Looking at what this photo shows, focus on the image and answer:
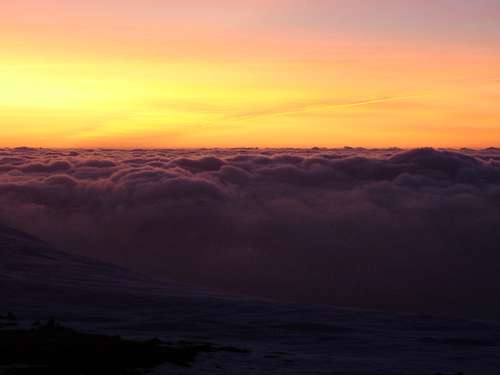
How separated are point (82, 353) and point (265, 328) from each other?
26.1 ft

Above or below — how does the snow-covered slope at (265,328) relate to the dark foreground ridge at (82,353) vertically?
below

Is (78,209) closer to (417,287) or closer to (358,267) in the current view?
(358,267)

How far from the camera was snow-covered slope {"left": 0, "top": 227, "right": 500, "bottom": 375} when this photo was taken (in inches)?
636

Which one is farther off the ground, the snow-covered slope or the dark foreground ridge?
the dark foreground ridge

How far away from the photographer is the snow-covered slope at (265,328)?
16.2m

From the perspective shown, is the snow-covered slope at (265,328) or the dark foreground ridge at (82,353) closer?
the dark foreground ridge at (82,353)

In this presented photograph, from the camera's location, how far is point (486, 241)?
310 feet

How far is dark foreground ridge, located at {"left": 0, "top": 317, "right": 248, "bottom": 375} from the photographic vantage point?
13812 millimetres

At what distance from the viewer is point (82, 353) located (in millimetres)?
Answer: 14742

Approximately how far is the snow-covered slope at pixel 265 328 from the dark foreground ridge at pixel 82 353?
497mm

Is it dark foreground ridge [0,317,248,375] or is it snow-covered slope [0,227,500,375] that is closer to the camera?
dark foreground ridge [0,317,248,375]

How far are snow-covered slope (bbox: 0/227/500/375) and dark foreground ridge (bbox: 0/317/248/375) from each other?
0.50m

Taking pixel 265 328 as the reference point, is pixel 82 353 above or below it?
above

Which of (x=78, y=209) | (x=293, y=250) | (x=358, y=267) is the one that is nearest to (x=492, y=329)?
(x=358, y=267)
